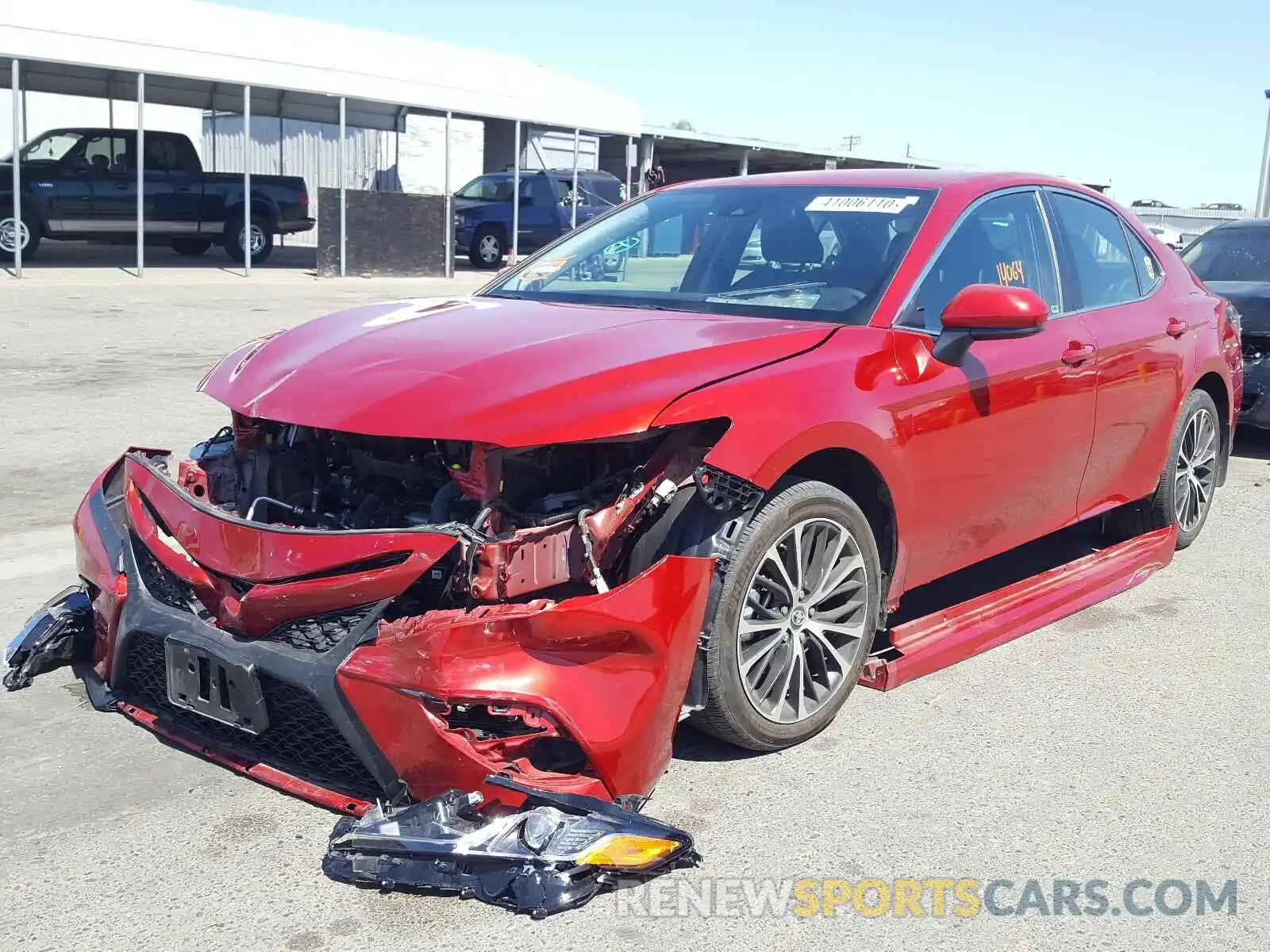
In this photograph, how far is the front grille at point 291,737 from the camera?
3.10 metres

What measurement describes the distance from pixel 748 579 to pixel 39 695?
2.31m

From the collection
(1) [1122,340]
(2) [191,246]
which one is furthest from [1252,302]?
(2) [191,246]

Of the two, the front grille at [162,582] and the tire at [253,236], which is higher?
the tire at [253,236]

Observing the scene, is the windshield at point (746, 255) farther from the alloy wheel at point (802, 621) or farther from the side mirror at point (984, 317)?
the alloy wheel at point (802, 621)

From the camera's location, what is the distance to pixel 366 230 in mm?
23031

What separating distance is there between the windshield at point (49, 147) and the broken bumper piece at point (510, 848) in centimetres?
1978

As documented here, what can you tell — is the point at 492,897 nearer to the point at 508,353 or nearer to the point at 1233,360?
the point at 508,353

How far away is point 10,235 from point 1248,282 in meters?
17.6

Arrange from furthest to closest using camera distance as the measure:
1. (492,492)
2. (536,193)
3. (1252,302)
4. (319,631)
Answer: (536,193) < (1252,302) < (492,492) < (319,631)

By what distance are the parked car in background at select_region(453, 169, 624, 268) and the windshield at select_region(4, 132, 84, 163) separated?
7260 millimetres

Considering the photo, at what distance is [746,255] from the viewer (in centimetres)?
454

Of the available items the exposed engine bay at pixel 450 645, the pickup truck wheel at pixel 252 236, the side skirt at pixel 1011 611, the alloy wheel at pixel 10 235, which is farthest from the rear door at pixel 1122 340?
the pickup truck wheel at pixel 252 236

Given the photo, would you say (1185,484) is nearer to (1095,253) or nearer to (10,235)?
(1095,253)

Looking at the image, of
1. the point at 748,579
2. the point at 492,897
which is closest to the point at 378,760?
the point at 492,897
